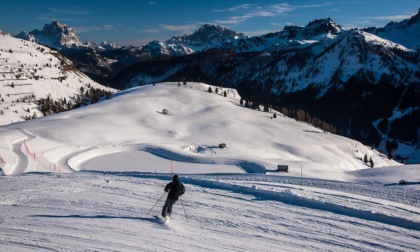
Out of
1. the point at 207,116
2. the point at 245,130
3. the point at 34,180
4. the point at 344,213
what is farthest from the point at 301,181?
the point at 207,116

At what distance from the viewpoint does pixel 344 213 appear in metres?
15.3

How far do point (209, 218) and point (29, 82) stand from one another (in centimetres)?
15952

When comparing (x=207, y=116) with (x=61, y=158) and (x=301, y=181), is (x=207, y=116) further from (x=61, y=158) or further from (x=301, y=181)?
(x=301, y=181)

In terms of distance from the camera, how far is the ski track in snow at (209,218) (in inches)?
477

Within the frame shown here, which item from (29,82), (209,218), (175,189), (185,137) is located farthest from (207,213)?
(29,82)

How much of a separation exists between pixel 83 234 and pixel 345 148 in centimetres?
8666

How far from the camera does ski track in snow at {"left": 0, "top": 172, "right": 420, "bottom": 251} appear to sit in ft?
39.8

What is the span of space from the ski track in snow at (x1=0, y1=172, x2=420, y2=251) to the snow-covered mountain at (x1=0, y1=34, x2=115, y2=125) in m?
110

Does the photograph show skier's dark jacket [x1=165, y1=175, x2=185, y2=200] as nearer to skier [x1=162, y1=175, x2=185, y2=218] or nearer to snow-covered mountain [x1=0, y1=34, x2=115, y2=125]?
skier [x1=162, y1=175, x2=185, y2=218]

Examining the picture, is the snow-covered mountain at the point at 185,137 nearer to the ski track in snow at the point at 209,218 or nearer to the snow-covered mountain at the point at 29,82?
the ski track in snow at the point at 209,218

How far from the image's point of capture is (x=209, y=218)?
14594 mm

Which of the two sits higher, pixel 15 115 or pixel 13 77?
pixel 13 77

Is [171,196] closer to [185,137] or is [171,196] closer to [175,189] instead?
[175,189]

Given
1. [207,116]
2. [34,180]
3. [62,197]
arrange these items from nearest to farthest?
1. [62,197]
2. [34,180]
3. [207,116]
